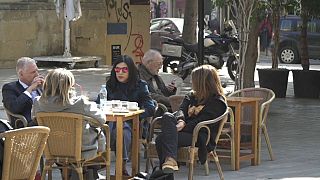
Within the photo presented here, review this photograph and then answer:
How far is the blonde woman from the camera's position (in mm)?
7242

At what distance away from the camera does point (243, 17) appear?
1115 centimetres

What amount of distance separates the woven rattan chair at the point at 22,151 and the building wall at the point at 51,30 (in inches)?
595

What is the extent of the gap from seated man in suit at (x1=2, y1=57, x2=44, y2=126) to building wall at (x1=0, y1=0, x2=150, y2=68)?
42.5ft

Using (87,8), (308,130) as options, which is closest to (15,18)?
(87,8)

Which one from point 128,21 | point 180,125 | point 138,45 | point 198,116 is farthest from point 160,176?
point 128,21

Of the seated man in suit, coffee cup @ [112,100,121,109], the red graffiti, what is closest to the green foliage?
the red graffiti

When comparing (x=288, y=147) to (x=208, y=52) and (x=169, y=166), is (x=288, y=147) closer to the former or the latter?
(x=169, y=166)

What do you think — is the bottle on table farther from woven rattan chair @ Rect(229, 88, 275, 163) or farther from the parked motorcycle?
the parked motorcycle

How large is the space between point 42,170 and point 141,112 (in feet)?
3.62

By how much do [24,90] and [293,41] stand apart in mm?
22283

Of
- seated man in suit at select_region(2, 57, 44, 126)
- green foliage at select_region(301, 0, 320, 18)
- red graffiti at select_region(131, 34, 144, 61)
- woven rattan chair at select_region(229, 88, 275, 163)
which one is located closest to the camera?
seated man in suit at select_region(2, 57, 44, 126)

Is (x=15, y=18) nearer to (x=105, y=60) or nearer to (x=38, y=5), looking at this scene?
(x=38, y=5)

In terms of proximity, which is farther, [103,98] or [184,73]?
[184,73]

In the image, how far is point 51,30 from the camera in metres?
23.0
